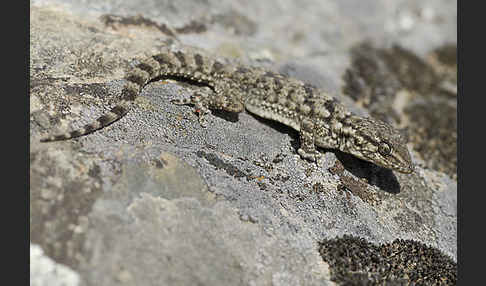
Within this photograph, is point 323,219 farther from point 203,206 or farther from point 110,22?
point 110,22

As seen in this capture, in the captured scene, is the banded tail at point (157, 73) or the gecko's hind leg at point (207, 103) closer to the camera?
the banded tail at point (157, 73)

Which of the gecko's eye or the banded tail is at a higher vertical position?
the banded tail

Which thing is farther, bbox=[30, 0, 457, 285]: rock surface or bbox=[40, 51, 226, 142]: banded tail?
bbox=[40, 51, 226, 142]: banded tail

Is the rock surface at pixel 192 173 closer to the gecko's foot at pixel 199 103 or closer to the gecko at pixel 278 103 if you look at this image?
the gecko's foot at pixel 199 103

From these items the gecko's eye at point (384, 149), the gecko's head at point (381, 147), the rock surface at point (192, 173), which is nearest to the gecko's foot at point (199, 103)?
the rock surface at point (192, 173)

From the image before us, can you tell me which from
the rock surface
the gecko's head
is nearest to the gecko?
the gecko's head

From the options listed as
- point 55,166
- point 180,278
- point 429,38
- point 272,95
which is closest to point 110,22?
point 272,95

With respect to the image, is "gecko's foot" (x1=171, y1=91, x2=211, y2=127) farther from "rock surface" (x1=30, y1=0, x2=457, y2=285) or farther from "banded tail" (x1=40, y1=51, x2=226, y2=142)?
"banded tail" (x1=40, y1=51, x2=226, y2=142)
